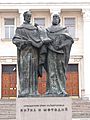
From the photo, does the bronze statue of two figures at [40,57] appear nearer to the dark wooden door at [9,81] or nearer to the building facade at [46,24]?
the building facade at [46,24]

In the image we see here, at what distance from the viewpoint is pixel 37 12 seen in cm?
4194

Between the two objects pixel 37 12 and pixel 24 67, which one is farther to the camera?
pixel 37 12

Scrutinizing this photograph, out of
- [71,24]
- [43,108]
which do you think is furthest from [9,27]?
[43,108]

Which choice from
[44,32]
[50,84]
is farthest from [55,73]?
[44,32]

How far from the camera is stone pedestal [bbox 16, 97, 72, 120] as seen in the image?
11.3 metres

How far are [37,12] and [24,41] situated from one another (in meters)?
30.5

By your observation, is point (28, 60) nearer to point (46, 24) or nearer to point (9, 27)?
point (46, 24)

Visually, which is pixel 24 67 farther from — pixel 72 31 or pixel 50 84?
pixel 72 31

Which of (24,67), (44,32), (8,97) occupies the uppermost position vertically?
(44,32)

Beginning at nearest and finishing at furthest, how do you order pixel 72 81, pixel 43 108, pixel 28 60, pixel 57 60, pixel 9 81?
1. pixel 43 108
2. pixel 28 60
3. pixel 57 60
4. pixel 72 81
5. pixel 9 81

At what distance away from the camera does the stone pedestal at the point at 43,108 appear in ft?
Answer: 37.2

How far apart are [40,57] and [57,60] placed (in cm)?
45

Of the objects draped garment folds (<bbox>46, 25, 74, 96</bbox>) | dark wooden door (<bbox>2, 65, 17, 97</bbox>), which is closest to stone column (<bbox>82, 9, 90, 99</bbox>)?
dark wooden door (<bbox>2, 65, 17, 97</bbox>)

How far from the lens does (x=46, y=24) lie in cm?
4194
